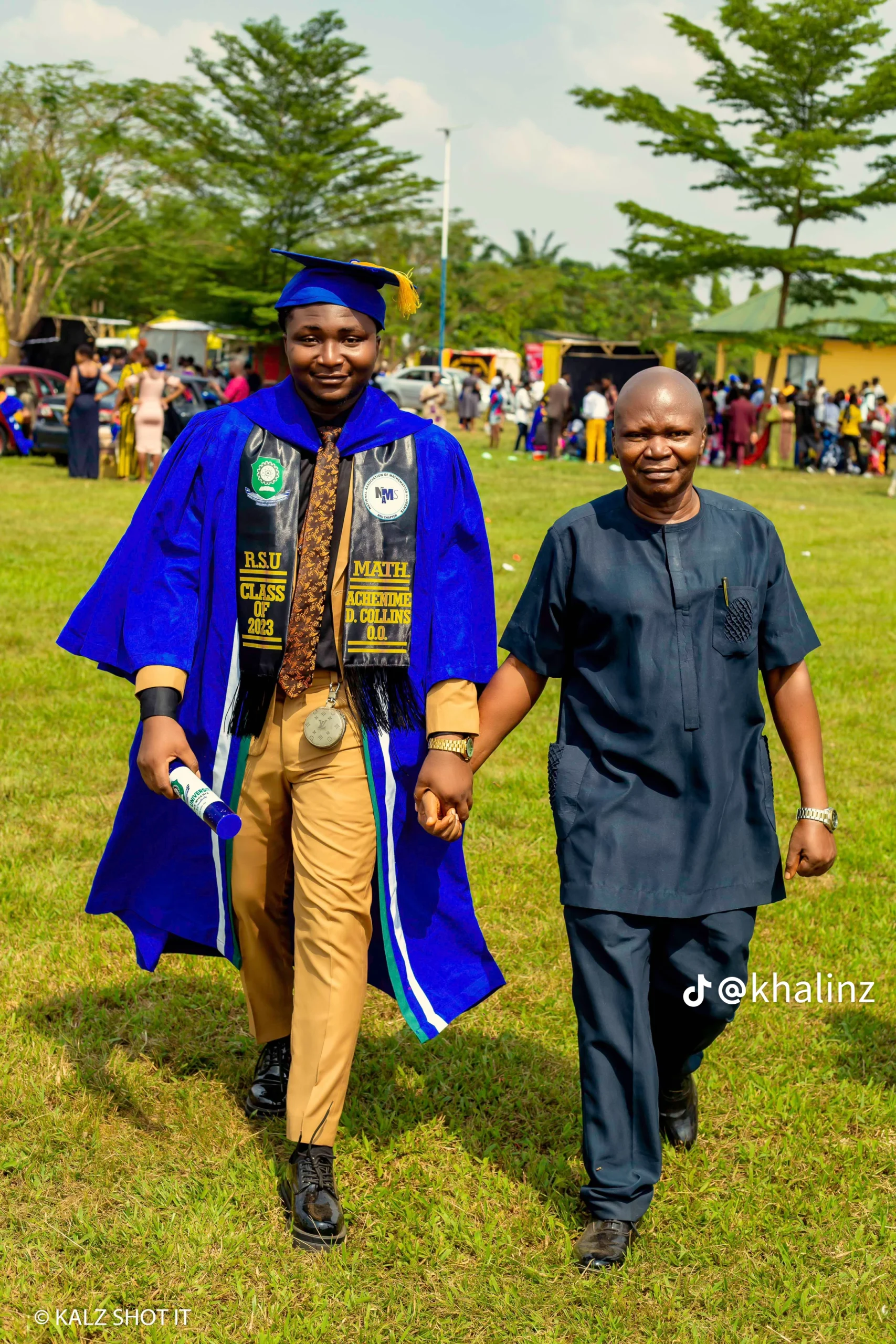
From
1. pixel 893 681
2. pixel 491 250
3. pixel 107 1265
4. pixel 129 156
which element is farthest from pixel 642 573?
pixel 491 250

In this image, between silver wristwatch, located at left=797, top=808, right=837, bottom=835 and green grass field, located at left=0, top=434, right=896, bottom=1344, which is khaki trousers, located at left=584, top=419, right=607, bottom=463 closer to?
green grass field, located at left=0, top=434, right=896, bottom=1344

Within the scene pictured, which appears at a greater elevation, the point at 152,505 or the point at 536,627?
the point at 152,505

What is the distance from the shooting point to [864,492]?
24531mm

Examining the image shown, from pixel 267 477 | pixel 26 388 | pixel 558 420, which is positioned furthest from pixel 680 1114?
pixel 558 420

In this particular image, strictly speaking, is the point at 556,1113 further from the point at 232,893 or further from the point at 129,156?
the point at 129,156

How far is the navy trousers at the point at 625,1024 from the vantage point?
125 inches

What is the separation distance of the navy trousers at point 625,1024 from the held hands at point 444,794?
1.12 feet

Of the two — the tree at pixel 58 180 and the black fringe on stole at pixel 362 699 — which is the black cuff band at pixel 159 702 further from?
the tree at pixel 58 180

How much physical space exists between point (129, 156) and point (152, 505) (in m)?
42.4

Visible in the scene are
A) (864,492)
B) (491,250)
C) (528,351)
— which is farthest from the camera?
(491,250)

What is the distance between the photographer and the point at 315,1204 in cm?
327

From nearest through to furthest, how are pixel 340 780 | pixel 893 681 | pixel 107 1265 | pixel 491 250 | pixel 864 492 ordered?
pixel 107 1265, pixel 340 780, pixel 893 681, pixel 864 492, pixel 491 250

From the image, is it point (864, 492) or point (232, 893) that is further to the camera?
point (864, 492)

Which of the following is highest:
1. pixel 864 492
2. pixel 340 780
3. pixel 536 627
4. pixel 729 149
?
pixel 729 149
